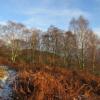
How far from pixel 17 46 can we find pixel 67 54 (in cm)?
1250

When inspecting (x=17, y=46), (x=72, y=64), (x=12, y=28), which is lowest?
(x=72, y=64)

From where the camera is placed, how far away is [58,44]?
178 ft

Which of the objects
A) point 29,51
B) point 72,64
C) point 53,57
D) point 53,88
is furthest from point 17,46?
point 53,88

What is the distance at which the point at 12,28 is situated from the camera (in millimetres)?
57062

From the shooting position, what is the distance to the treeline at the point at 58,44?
4866 cm

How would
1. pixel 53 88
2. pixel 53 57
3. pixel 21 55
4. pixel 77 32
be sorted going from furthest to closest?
1. pixel 21 55
2. pixel 53 57
3. pixel 77 32
4. pixel 53 88

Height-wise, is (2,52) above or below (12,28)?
below

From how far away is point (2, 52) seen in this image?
62.4m

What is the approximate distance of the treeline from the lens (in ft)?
160

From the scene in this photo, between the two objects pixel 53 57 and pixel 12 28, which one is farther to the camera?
pixel 12 28


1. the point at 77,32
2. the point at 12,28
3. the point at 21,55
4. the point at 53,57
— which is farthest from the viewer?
the point at 21,55

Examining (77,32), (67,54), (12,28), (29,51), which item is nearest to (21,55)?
(29,51)

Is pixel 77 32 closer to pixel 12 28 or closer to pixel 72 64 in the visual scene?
pixel 72 64

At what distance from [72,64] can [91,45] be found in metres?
5.47
